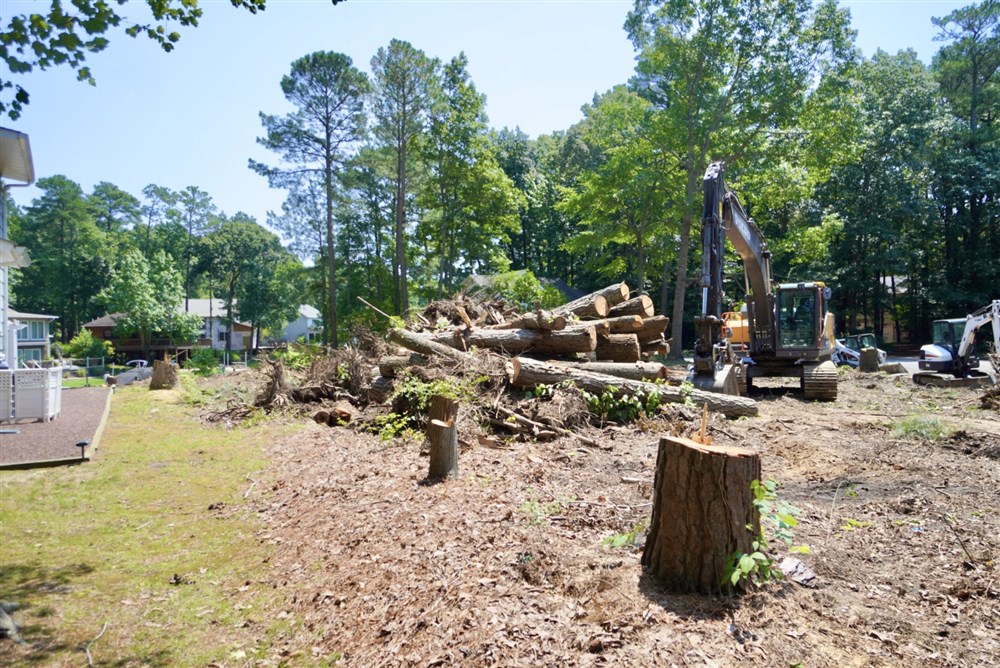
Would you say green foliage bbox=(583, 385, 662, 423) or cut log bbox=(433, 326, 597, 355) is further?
cut log bbox=(433, 326, 597, 355)

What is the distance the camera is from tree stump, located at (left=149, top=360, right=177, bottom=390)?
66.2 ft

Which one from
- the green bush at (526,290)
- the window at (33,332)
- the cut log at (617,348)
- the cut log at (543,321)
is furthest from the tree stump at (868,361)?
the window at (33,332)

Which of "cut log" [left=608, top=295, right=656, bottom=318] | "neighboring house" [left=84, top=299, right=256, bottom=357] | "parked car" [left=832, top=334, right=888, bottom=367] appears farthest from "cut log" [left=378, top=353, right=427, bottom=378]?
"neighboring house" [left=84, top=299, right=256, bottom=357]

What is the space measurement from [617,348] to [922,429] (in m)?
5.12

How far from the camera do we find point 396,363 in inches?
466

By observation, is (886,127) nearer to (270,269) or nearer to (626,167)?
(626,167)

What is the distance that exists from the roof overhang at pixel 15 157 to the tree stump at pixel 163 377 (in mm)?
8331

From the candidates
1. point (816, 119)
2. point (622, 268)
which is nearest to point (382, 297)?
point (622, 268)

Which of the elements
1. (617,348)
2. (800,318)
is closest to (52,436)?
(617,348)

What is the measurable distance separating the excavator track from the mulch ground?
45.0 ft

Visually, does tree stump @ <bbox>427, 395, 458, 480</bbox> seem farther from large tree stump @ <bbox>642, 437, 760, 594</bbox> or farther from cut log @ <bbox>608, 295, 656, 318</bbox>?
cut log @ <bbox>608, 295, 656, 318</bbox>

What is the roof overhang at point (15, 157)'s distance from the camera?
1200 centimetres

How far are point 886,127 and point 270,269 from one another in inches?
1916

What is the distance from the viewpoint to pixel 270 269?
185 ft
